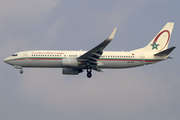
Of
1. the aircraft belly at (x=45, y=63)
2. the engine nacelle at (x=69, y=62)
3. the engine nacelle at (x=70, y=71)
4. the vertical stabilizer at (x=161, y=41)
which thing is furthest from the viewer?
the vertical stabilizer at (x=161, y=41)

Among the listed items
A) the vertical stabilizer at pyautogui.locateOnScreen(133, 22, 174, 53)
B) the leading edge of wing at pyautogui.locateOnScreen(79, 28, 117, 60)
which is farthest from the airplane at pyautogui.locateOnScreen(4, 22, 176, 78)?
the vertical stabilizer at pyautogui.locateOnScreen(133, 22, 174, 53)

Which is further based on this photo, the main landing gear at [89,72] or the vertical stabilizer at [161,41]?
the vertical stabilizer at [161,41]

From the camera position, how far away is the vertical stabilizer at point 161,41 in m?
62.1

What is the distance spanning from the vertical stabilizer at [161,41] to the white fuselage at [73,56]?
2.87 metres

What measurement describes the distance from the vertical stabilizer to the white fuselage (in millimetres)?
2872

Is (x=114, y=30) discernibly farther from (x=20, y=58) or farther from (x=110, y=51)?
(x=20, y=58)

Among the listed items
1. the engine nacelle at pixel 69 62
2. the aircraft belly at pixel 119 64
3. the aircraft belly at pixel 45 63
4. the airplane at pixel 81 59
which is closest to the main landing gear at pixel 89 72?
the airplane at pixel 81 59

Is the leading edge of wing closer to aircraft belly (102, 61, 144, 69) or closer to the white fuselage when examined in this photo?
the white fuselage

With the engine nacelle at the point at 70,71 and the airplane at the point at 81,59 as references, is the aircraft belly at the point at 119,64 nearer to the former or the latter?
the airplane at the point at 81,59

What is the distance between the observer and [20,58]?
5897cm

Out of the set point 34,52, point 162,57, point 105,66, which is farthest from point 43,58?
point 162,57

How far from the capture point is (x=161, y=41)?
62938 millimetres

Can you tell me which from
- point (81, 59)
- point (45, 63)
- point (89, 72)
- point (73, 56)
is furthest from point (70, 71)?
point (45, 63)

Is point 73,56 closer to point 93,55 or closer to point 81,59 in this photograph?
point 81,59
